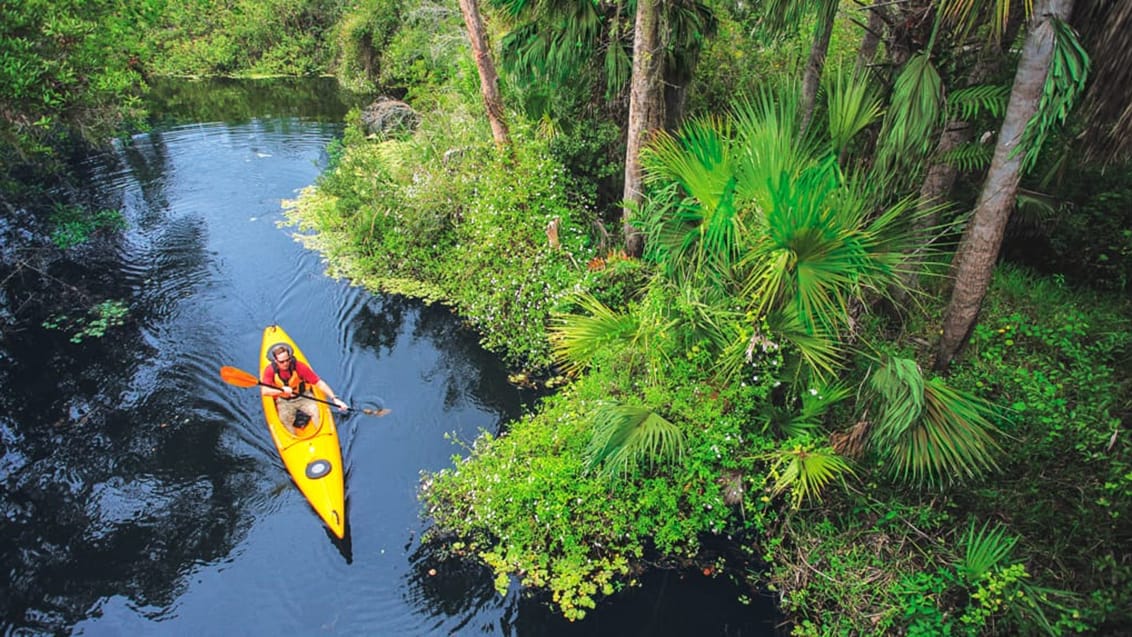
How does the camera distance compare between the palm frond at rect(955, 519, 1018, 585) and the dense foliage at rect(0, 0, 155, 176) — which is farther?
the dense foliage at rect(0, 0, 155, 176)

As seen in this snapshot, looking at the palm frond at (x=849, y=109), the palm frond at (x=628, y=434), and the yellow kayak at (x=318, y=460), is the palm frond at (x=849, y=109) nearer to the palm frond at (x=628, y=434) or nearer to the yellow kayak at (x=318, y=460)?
the palm frond at (x=628, y=434)

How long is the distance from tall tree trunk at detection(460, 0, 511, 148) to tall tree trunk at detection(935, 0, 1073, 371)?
21.8 feet

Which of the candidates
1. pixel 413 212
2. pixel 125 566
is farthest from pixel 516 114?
pixel 125 566

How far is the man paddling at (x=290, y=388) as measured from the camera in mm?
7227

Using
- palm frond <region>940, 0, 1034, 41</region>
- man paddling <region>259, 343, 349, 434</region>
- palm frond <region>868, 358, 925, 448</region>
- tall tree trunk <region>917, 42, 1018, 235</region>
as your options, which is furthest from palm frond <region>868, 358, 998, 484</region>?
man paddling <region>259, 343, 349, 434</region>

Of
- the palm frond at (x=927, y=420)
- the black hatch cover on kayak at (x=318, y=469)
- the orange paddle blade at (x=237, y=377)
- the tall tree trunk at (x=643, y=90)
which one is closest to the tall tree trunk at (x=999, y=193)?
the palm frond at (x=927, y=420)

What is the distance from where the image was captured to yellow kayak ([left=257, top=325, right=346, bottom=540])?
6242 millimetres

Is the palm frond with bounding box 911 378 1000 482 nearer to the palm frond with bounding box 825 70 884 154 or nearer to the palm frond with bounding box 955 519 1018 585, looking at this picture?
the palm frond with bounding box 955 519 1018 585

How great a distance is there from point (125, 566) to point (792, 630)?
6.64 m

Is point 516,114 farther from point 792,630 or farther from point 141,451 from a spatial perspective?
point 792,630

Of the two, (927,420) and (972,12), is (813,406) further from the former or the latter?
(972,12)

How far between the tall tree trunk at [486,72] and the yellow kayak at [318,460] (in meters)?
5.06

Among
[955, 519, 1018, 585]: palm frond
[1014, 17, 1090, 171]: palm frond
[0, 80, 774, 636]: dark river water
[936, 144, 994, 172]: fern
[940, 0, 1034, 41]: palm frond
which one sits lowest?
[0, 80, 774, 636]: dark river water

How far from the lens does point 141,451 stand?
24.1 ft
